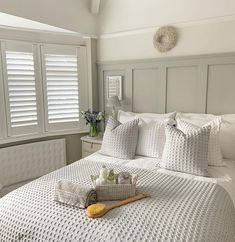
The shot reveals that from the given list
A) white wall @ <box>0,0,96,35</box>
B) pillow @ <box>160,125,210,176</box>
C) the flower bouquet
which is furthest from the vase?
pillow @ <box>160,125,210,176</box>

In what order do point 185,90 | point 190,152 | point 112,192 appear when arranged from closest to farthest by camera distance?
point 112,192 < point 190,152 < point 185,90

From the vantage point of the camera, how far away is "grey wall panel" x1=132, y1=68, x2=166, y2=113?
304 cm

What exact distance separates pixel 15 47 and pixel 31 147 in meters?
1.33

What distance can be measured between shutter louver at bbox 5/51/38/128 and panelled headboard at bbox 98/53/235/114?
1035 millimetres

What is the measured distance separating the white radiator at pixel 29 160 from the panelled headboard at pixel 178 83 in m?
1.19

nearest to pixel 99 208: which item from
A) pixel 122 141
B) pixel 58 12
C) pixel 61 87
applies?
pixel 122 141

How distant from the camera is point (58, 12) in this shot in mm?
2984

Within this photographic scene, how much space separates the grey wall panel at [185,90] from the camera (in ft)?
9.14

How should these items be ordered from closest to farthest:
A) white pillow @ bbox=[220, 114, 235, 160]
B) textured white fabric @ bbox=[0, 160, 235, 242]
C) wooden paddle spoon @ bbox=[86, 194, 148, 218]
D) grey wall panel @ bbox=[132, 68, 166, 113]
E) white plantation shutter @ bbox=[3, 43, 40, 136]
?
1. textured white fabric @ bbox=[0, 160, 235, 242]
2. wooden paddle spoon @ bbox=[86, 194, 148, 218]
3. white pillow @ bbox=[220, 114, 235, 160]
4. white plantation shutter @ bbox=[3, 43, 40, 136]
5. grey wall panel @ bbox=[132, 68, 166, 113]

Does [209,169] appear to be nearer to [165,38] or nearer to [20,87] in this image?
[165,38]

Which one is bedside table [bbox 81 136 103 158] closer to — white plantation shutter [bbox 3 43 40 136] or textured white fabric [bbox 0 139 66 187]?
textured white fabric [bbox 0 139 66 187]

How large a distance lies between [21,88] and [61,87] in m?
0.55

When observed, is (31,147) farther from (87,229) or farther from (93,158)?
(87,229)

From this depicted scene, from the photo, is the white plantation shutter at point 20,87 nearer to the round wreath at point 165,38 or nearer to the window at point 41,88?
A: the window at point 41,88
